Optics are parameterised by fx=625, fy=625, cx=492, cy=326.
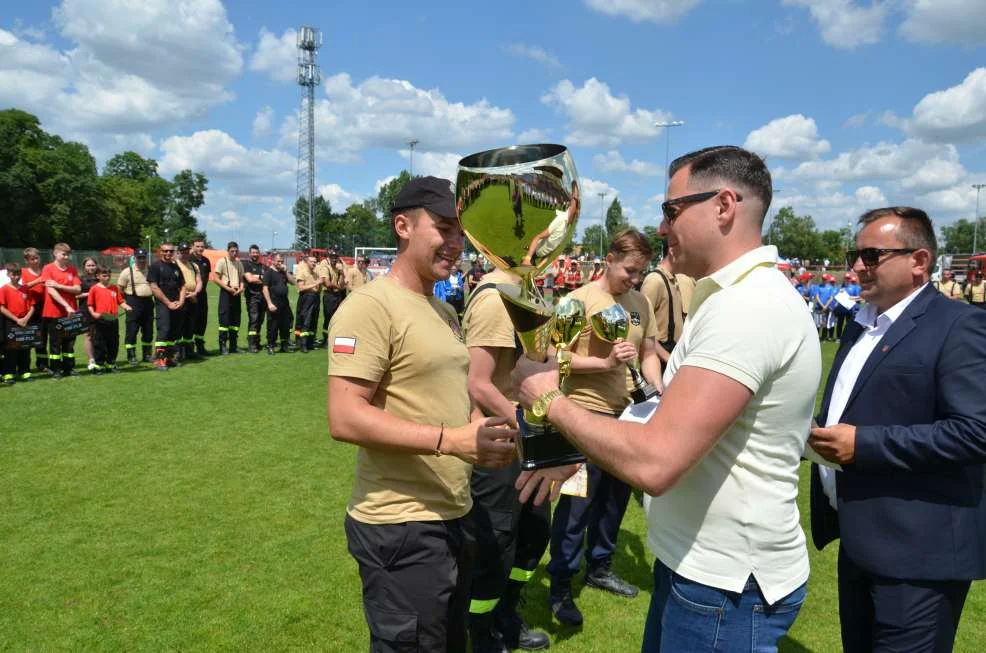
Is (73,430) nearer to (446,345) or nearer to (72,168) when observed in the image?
Result: (446,345)

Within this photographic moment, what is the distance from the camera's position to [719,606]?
163 centimetres

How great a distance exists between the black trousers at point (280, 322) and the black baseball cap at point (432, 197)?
39.6 feet

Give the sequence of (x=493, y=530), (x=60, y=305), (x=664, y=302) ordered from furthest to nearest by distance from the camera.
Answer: (x=60, y=305) < (x=664, y=302) < (x=493, y=530)

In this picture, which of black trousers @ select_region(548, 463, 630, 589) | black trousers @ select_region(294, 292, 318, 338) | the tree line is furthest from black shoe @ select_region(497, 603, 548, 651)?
the tree line

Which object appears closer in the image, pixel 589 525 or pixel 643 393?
pixel 643 393

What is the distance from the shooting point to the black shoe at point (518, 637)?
355 cm

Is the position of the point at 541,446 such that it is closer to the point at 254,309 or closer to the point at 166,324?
the point at 166,324

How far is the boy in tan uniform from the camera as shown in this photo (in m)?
2.05

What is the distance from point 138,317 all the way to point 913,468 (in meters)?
12.4

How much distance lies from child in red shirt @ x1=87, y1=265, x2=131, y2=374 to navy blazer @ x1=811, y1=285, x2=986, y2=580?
11.4 m

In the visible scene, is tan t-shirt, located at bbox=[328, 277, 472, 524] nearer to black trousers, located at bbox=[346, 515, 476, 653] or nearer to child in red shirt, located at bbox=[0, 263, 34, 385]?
black trousers, located at bbox=[346, 515, 476, 653]

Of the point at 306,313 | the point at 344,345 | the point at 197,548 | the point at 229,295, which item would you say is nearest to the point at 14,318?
the point at 229,295

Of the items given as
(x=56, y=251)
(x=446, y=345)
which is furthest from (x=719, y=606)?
(x=56, y=251)

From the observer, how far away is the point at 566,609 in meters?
3.83
